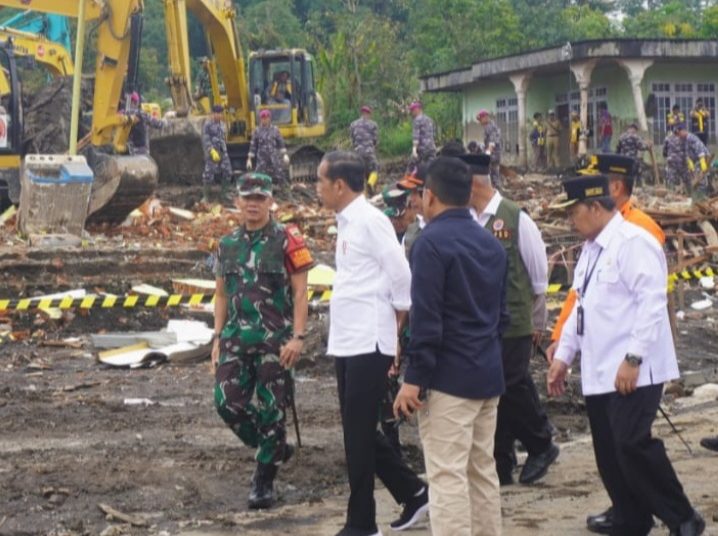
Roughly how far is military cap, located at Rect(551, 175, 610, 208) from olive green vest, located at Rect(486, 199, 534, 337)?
4.69 ft

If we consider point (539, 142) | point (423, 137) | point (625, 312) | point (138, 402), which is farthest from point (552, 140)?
point (625, 312)

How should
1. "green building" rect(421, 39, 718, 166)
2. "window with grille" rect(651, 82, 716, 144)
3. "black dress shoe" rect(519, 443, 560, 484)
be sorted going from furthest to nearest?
1. "window with grille" rect(651, 82, 716, 144)
2. "green building" rect(421, 39, 718, 166)
3. "black dress shoe" rect(519, 443, 560, 484)

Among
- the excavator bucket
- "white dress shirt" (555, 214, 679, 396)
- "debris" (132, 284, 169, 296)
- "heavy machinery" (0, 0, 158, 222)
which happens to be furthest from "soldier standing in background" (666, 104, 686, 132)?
"white dress shirt" (555, 214, 679, 396)

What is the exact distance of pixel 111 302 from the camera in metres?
15.7

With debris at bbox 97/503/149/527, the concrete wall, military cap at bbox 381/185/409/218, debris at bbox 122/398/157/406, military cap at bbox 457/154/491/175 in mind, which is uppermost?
the concrete wall

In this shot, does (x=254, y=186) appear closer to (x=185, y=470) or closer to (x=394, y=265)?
(x=394, y=265)

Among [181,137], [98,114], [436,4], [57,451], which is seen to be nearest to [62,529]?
[57,451]

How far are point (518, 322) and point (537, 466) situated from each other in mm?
917

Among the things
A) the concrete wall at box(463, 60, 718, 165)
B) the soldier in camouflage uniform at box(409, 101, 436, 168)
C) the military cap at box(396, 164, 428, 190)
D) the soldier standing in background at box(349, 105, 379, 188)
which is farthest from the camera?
the concrete wall at box(463, 60, 718, 165)

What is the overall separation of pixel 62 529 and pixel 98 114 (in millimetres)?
17042

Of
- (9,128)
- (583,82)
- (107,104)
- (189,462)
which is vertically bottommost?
(189,462)

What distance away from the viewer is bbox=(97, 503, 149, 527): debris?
7641 millimetres

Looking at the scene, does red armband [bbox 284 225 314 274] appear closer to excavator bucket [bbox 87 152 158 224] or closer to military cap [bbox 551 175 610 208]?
military cap [bbox 551 175 610 208]

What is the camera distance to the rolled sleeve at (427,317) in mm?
6137
